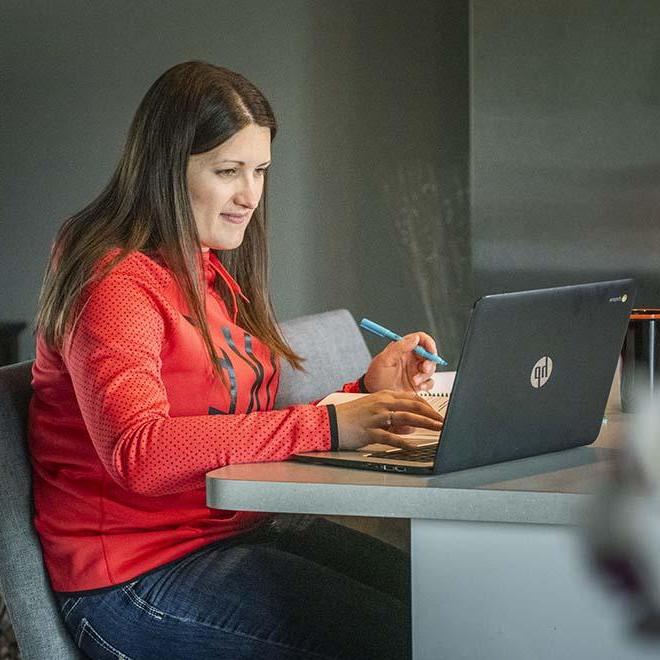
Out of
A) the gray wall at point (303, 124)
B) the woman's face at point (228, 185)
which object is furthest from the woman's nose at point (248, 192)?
the gray wall at point (303, 124)

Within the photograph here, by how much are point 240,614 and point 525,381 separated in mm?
437

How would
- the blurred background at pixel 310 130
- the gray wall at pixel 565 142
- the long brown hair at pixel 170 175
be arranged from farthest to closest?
the blurred background at pixel 310 130, the gray wall at pixel 565 142, the long brown hair at pixel 170 175

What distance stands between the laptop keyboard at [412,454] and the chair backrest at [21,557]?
45 centimetres

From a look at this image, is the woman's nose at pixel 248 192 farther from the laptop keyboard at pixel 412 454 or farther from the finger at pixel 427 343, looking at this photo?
the laptop keyboard at pixel 412 454

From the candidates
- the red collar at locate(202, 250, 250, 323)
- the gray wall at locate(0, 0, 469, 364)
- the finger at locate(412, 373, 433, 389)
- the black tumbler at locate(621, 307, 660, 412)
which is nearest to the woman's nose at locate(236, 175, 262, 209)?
the red collar at locate(202, 250, 250, 323)

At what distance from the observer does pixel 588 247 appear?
2895 mm

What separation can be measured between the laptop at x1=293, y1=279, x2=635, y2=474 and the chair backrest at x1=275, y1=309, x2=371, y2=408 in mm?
613

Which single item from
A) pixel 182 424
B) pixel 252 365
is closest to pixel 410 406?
pixel 182 424

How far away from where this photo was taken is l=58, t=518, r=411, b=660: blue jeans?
4.28ft

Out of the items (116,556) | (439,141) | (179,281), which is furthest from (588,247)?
(116,556)

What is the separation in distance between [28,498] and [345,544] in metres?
0.46

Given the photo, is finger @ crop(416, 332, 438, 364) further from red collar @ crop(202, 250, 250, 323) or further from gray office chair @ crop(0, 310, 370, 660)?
gray office chair @ crop(0, 310, 370, 660)

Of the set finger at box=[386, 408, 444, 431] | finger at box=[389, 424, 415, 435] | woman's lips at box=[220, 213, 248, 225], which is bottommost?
finger at box=[389, 424, 415, 435]

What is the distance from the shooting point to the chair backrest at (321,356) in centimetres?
195
